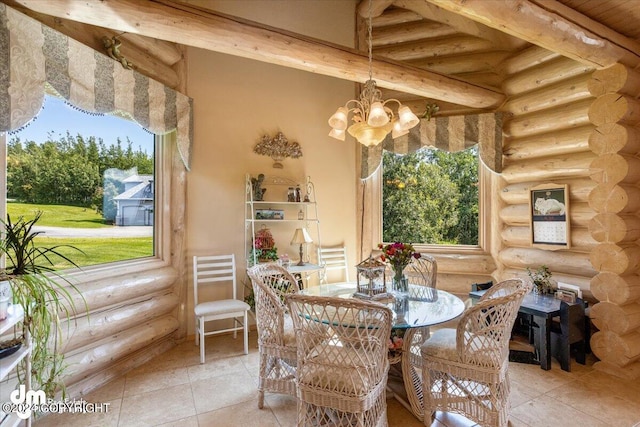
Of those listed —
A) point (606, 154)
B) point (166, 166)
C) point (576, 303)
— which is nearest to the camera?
point (606, 154)

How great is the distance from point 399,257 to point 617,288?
1.90 m

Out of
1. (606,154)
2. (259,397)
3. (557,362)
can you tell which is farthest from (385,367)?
(606,154)

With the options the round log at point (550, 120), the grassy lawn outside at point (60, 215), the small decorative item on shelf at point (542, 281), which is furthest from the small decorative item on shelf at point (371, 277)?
the round log at point (550, 120)

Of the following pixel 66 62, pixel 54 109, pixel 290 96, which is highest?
pixel 290 96

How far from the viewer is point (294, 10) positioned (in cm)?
422

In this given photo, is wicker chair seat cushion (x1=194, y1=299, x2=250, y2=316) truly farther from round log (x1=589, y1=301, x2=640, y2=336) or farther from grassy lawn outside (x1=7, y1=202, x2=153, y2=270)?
round log (x1=589, y1=301, x2=640, y2=336)

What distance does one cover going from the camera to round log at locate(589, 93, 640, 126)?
2.76 m

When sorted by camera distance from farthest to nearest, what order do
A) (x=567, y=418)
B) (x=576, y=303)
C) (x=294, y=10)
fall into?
(x=294, y=10) < (x=576, y=303) < (x=567, y=418)

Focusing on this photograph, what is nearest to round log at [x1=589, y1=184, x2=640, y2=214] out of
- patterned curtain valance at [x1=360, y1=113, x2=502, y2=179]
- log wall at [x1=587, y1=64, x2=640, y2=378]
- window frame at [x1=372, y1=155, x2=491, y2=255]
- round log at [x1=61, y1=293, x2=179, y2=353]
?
log wall at [x1=587, y1=64, x2=640, y2=378]

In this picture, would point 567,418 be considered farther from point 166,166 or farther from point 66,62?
point 66,62

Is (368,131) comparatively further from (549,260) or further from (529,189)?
(549,260)

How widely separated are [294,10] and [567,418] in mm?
4874

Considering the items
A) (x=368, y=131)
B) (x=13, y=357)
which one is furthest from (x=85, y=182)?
(x=368, y=131)

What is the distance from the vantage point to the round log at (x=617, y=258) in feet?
9.06
